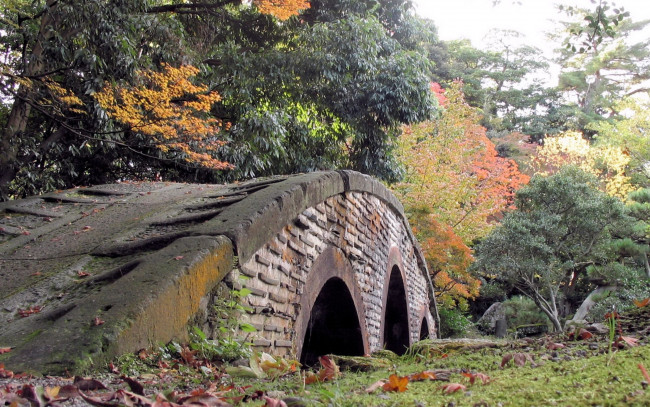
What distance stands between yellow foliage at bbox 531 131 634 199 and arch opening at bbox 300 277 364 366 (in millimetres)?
14731

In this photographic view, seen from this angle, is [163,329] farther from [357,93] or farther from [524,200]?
[524,200]

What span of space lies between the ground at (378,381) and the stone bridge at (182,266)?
20cm

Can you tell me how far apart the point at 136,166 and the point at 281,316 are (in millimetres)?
6828

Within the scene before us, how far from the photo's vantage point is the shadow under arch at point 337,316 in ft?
16.8

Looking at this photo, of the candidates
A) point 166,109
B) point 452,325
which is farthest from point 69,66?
point 452,325

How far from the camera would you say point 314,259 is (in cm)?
441

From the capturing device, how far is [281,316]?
150 inches

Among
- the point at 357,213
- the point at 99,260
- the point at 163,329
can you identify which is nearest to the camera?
the point at 163,329

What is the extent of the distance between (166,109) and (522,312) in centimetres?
1380

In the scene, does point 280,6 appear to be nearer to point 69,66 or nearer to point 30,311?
point 69,66

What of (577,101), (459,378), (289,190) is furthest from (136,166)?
(577,101)

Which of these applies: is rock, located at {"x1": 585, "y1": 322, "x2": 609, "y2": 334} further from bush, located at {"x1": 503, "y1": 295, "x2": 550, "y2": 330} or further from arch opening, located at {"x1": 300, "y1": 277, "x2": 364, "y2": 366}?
bush, located at {"x1": 503, "y1": 295, "x2": 550, "y2": 330}

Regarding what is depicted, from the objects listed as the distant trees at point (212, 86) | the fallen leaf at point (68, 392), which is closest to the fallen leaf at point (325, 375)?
the fallen leaf at point (68, 392)

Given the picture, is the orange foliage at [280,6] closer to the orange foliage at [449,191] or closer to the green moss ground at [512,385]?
the orange foliage at [449,191]
